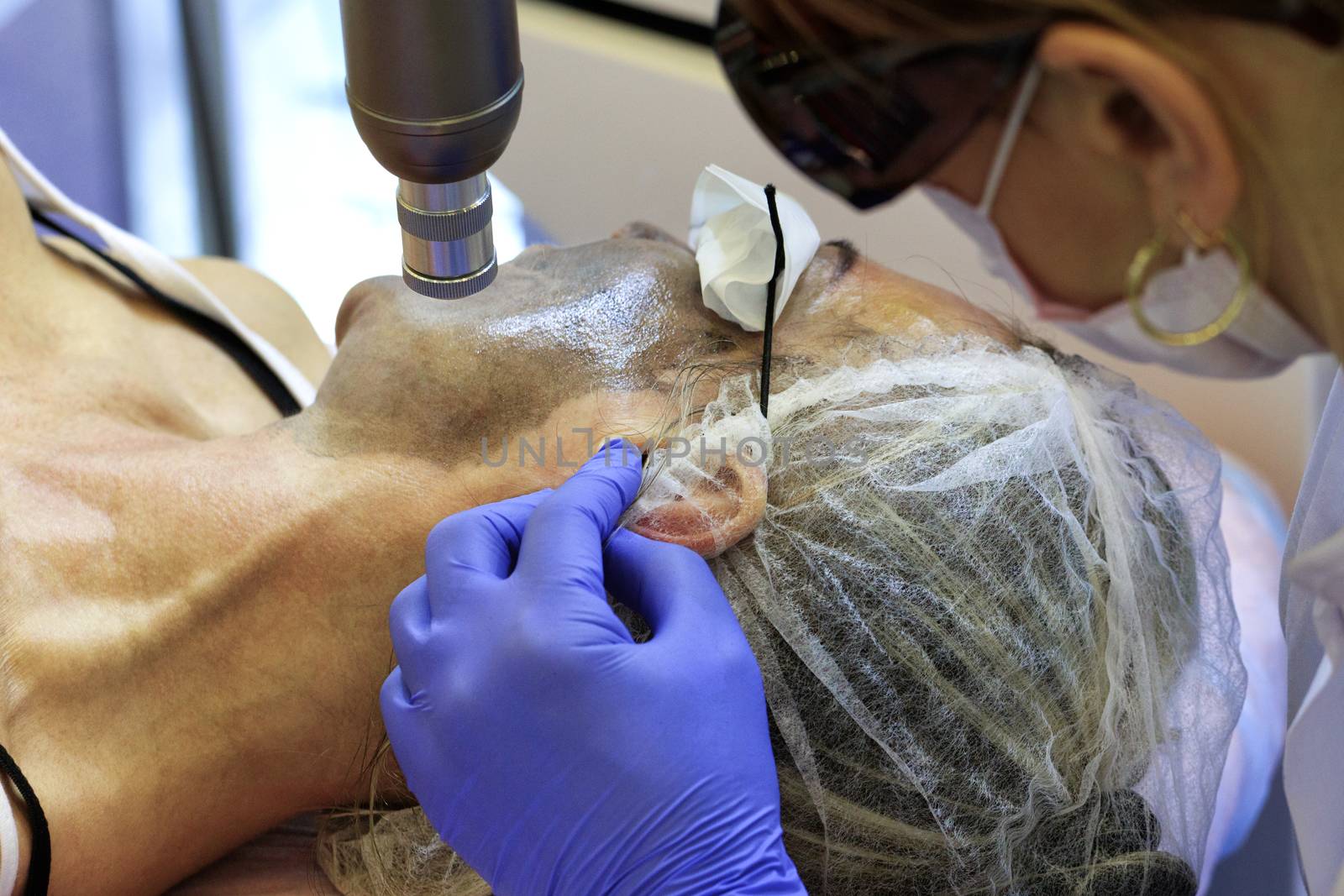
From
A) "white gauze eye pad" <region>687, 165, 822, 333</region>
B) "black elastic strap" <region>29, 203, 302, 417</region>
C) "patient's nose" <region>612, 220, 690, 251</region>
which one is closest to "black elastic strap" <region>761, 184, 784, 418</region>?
"white gauze eye pad" <region>687, 165, 822, 333</region>

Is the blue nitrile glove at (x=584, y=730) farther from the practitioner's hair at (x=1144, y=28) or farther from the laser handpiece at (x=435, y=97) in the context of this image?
the practitioner's hair at (x=1144, y=28)

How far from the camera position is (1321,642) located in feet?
3.53

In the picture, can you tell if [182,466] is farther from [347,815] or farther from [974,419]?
[974,419]

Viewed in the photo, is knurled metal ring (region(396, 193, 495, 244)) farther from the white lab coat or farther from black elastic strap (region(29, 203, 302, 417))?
black elastic strap (region(29, 203, 302, 417))

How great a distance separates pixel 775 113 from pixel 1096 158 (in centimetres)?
19

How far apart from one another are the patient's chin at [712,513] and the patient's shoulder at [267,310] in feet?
2.78

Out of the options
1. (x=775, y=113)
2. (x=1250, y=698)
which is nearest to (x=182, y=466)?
(x=775, y=113)

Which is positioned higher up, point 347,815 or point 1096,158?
point 1096,158

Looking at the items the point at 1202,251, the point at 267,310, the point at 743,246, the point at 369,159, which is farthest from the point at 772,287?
the point at 369,159

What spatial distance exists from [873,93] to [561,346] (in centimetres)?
53

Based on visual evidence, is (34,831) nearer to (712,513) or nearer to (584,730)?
(584,730)

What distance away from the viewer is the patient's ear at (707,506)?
100 cm

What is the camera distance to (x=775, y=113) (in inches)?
27.6

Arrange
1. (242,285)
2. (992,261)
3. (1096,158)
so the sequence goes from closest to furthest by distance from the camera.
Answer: (1096,158)
(992,261)
(242,285)
